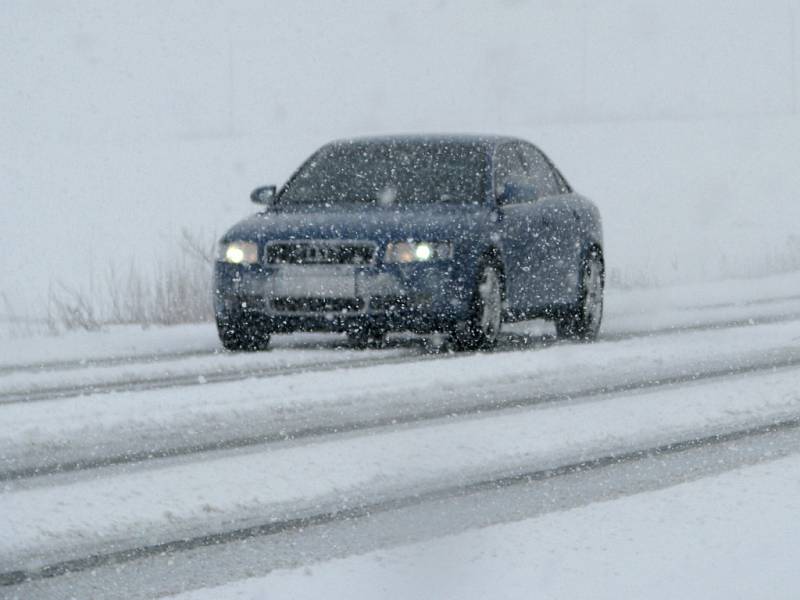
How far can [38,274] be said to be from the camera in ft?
90.9

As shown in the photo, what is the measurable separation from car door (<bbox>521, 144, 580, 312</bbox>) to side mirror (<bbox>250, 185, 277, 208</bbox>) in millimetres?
1880

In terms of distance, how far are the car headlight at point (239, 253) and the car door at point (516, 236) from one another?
5.60ft

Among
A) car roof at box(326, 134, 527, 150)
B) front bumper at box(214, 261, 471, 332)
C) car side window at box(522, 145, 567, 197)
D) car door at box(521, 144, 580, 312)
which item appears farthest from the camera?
car side window at box(522, 145, 567, 197)

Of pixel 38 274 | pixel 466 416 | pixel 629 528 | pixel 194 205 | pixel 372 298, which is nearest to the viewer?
pixel 629 528

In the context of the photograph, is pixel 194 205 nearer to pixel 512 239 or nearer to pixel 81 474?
pixel 512 239

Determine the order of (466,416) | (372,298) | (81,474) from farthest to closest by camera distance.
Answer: (372,298) → (466,416) → (81,474)

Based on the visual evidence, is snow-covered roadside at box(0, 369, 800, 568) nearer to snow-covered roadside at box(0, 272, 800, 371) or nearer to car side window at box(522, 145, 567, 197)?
snow-covered roadside at box(0, 272, 800, 371)

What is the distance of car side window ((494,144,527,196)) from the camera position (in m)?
→ 13.8

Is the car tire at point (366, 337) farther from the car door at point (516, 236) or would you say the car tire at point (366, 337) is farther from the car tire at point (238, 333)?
the car door at point (516, 236)

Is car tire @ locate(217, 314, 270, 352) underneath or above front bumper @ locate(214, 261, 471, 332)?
underneath

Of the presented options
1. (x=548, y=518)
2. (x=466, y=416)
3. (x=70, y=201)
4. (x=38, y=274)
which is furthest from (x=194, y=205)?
(x=548, y=518)

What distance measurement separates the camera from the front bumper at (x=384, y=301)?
41.7 feet

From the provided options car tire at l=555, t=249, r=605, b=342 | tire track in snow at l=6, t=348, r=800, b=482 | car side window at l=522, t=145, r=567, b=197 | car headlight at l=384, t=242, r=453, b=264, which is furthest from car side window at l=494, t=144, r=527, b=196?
tire track in snow at l=6, t=348, r=800, b=482

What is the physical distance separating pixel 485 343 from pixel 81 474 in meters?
5.86
